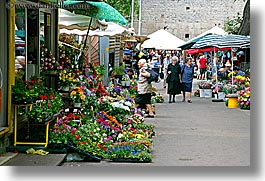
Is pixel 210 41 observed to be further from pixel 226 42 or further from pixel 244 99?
pixel 244 99

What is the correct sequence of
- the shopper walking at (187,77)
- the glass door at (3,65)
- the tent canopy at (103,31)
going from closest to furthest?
the glass door at (3,65) < the tent canopy at (103,31) < the shopper walking at (187,77)

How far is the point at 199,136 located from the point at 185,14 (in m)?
25.8

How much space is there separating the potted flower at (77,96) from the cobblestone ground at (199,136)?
1.64 m

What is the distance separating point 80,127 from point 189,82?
35.8ft

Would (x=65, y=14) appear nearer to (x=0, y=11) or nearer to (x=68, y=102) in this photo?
(x=68, y=102)

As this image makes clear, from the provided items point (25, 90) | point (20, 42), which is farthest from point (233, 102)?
point (25, 90)

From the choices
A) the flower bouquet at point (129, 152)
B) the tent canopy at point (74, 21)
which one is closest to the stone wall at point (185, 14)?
the tent canopy at point (74, 21)

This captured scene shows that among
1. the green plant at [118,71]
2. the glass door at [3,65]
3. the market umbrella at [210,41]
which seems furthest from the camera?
the green plant at [118,71]

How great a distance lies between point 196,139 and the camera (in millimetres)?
12305

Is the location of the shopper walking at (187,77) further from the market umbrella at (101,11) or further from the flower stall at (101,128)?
the market umbrella at (101,11)

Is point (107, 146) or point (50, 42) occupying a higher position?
point (50, 42)

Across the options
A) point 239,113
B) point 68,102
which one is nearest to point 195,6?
point 239,113

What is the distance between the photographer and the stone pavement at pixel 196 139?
952 centimetres

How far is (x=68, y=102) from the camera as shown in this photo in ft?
39.7
